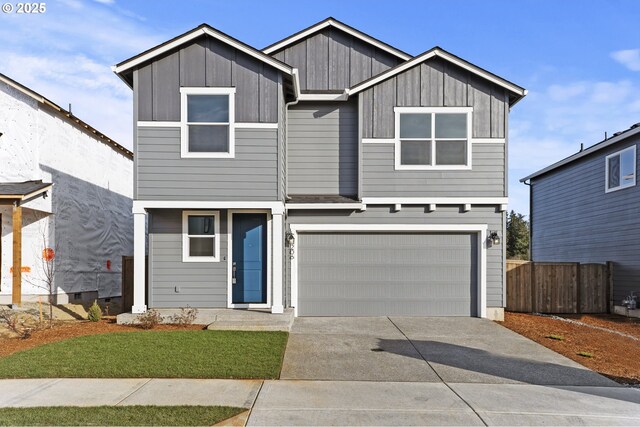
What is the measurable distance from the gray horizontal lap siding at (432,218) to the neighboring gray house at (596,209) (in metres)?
5.04

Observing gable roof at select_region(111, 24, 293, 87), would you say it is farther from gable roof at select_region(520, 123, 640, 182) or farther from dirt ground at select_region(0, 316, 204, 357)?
gable roof at select_region(520, 123, 640, 182)

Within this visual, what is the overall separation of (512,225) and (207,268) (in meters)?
31.3

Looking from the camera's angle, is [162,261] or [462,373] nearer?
[462,373]

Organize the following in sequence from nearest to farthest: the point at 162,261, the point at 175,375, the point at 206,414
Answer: the point at 206,414, the point at 175,375, the point at 162,261

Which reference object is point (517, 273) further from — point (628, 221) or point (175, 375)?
point (175, 375)

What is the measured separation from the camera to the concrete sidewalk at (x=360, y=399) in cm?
557

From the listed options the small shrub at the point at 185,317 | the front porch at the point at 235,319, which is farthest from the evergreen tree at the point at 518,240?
the small shrub at the point at 185,317

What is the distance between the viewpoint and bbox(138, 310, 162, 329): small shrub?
10.4 metres

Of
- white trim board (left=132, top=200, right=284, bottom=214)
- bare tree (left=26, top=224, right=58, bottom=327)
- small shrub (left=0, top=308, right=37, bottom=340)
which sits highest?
white trim board (left=132, top=200, right=284, bottom=214)

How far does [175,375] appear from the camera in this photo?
7.05m

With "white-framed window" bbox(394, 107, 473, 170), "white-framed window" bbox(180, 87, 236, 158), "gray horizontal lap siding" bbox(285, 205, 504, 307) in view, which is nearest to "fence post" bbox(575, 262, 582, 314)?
"gray horizontal lap siding" bbox(285, 205, 504, 307)

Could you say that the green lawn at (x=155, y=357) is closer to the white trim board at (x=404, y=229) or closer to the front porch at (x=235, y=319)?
the front porch at (x=235, y=319)

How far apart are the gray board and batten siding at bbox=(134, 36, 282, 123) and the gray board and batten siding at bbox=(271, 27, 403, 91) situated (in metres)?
3.21

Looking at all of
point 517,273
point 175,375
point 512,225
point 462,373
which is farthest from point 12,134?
point 512,225
